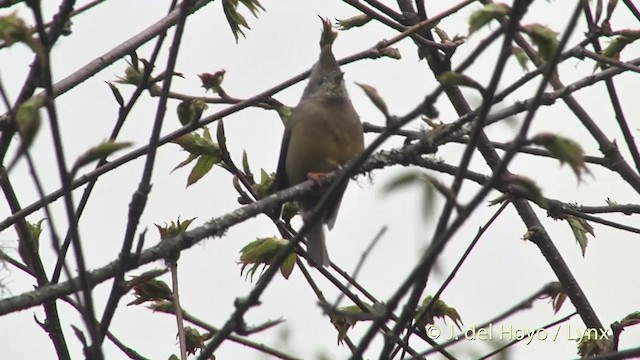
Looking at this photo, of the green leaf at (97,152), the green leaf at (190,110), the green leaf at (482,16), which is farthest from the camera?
the green leaf at (190,110)

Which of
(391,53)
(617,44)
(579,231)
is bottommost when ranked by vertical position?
(579,231)

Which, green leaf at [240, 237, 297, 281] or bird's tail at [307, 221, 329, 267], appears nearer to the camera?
green leaf at [240, 237, 297, 281]

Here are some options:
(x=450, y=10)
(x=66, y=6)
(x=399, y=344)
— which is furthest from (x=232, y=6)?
(x=399, y=344)

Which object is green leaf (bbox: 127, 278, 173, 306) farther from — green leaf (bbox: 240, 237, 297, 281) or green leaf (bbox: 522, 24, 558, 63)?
green leaf (bbox: 522, 24, 558, 63)

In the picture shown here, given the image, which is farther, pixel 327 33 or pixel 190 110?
pixel 327 33

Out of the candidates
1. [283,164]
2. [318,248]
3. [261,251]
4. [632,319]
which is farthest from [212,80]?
[632,319]

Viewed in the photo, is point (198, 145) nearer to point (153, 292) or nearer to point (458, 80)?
point (153, 292)

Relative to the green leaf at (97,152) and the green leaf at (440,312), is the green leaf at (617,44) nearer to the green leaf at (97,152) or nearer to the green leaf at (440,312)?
the green leaf at (440,312)

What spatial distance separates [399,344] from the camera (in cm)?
313

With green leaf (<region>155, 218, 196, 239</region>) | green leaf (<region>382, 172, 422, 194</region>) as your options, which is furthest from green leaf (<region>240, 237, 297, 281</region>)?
green leaf (<region>382, 172, 422, 194</region>)

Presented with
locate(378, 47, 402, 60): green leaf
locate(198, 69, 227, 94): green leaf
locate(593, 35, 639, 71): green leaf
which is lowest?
locate(593, 35, 639, 71): green leaf

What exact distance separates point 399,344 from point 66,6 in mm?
1579

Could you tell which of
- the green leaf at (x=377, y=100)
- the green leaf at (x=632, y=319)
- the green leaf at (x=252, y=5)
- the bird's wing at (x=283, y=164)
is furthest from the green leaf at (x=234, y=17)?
the green leaf at (x=632, y=319)

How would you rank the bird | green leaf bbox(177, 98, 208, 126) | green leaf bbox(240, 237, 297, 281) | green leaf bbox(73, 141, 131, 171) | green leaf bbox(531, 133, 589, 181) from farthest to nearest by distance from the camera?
the bird, green leaf bbox(240, 237, 297, 281), green leaf bbox(177, 98, 208, 126), green leaf bbox(531, 133, 589, 181), green leaf bbox(73, 141, 131, 171)
